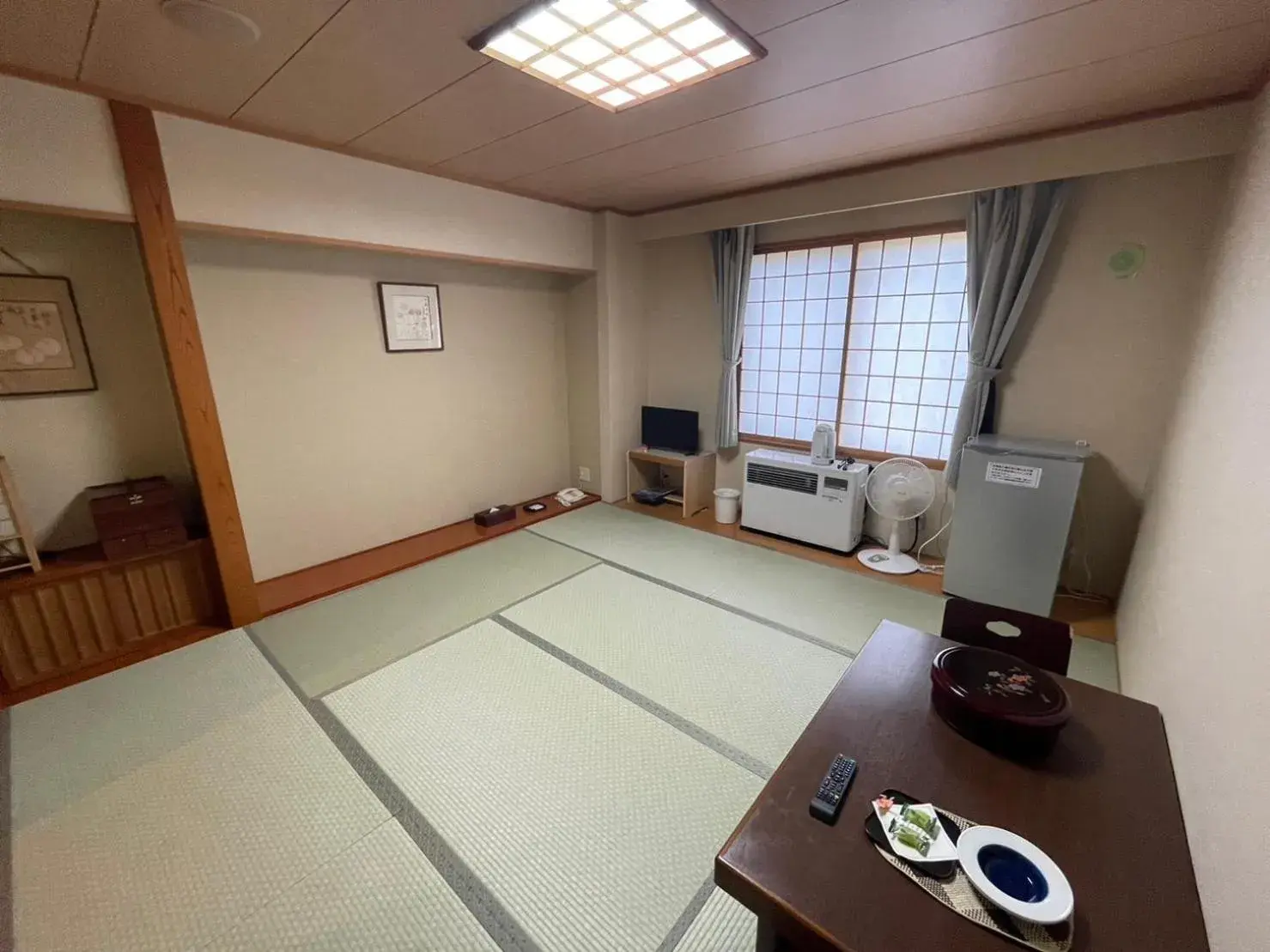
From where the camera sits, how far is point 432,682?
7.52 ft

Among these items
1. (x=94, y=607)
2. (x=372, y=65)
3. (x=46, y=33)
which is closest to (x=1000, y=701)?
(x=372, y=65)

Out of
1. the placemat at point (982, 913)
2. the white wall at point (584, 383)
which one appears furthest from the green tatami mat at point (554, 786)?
the white wall at point (584, 383)

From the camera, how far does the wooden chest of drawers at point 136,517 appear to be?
2402mm

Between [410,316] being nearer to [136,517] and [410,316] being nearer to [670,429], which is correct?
[136,517]

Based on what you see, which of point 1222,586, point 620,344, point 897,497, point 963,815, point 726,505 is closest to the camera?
point 963,815

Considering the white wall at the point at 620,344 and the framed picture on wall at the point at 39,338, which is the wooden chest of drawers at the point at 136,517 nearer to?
the framed picture on wall at the point at 39,338

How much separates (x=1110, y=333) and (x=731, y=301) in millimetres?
2302

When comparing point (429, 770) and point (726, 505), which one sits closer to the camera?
point (429, 770)

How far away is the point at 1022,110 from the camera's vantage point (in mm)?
2203

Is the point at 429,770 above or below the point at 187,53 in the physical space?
below

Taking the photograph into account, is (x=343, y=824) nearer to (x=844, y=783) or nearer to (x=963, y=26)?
(x=844, y=783)

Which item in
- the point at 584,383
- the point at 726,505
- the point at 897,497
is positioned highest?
the point at 584,383

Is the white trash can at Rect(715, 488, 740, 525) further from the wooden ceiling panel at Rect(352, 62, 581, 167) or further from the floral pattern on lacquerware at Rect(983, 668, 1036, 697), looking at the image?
the floral pattern on lacquerware at Rect(983, 668, 1036, 697)

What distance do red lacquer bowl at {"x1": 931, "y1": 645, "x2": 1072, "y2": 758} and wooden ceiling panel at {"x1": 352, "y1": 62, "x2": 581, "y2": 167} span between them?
233 cm
